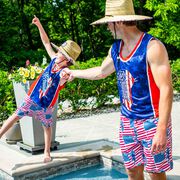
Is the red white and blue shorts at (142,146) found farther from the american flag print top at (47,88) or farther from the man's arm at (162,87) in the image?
the american flag print top at (47,88)

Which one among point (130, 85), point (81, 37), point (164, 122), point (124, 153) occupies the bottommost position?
point (81, 37)

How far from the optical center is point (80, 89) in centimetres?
941

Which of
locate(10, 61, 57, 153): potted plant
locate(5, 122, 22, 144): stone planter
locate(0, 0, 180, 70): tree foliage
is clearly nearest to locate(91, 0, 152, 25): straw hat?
locate(10, 61, 57, 153): potted plant

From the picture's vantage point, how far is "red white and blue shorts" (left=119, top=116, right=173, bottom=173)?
271 cm

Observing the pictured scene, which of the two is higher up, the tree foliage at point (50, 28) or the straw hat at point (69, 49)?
the straw hat at point (69, 49)

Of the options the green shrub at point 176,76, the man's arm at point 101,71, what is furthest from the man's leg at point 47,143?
the green shrub at point 176,76

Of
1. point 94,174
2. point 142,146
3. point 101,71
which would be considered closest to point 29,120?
point 94,174

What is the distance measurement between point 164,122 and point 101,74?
27.8 inches

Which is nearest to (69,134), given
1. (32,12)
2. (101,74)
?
(101,74)

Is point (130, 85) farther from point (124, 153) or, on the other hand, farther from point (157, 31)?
point (157, 31)

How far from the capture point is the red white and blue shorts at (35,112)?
4977 millimetres

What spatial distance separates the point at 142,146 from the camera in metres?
2.83

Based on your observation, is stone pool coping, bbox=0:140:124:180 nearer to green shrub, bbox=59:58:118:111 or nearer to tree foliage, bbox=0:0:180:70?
green shrub, bbox=59:58:118:111

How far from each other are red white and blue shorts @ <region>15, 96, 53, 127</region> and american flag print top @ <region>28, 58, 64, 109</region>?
5 centimetres
